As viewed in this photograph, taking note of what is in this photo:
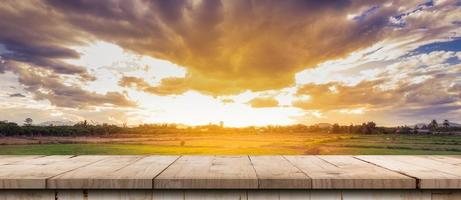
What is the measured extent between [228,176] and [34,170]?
1143mm

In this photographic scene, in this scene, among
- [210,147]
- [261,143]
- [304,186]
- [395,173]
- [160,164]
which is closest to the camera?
[304,186]

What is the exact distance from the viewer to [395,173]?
2418mm

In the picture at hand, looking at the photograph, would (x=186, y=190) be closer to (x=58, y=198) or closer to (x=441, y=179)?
(x=58, y=198)

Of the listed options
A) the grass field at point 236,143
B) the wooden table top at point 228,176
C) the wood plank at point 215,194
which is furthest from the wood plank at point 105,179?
the grass field at point 236,143

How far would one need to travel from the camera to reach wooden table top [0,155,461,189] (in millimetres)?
2203

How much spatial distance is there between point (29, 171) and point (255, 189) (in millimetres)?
1276

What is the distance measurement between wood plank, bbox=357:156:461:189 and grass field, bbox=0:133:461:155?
82.2m

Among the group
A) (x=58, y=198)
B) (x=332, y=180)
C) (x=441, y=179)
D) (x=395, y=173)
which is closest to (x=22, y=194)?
(x=58, y=198)

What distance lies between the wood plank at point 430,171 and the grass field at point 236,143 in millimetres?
82220

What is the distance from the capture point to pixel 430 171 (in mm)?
2514

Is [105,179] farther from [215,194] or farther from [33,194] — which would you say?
[215,194]

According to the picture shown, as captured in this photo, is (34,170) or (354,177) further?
(34,170)

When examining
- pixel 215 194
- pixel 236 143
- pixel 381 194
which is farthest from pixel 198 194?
pixel 236 143

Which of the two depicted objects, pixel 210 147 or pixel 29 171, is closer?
pixel 29 171
